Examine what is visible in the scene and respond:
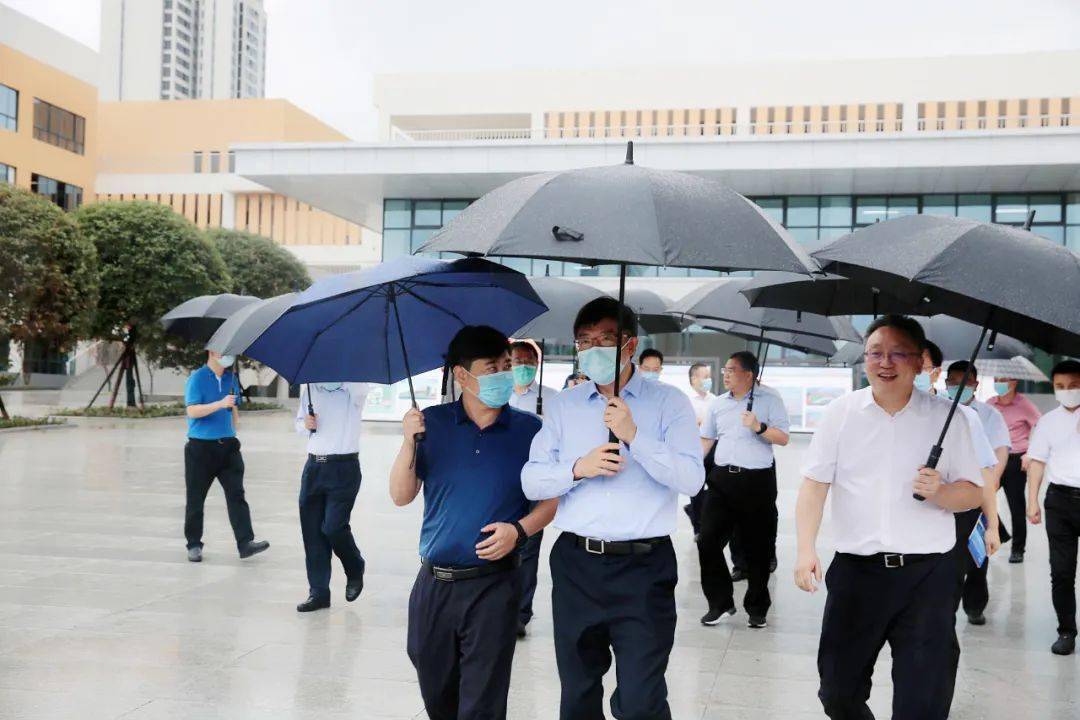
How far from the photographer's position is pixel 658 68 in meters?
52.1

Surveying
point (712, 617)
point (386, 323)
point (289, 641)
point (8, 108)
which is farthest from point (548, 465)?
point (8, 108)

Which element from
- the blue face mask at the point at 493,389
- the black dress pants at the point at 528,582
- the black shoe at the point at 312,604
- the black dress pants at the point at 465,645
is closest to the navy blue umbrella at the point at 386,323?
the blue face mask at the point at 493,389

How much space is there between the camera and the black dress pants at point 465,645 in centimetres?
355

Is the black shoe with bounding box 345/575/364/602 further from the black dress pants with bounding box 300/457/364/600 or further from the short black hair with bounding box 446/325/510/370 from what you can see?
the short black hair with bounding box 446/325/510/370

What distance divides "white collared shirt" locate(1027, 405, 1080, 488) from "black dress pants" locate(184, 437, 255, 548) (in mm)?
6072

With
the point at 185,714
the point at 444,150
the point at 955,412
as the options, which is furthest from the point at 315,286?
the point at 444,150

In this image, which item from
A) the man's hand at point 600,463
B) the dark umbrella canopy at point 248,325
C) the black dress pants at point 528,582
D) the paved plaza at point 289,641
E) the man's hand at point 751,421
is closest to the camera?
the man's hand at point 600,463

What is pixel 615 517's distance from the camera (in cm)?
367

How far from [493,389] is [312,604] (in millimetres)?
3928

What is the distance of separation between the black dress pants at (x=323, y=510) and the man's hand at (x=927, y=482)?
434 centimetres

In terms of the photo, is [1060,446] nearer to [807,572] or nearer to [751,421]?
[751,421]

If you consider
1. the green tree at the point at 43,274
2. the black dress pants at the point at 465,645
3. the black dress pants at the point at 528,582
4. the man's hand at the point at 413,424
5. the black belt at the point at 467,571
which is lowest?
the black dress pants at the point at 528,582

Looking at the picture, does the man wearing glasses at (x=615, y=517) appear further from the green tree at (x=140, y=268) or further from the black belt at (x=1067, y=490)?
the green tree at (x=140, y=268)

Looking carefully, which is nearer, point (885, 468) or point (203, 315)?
point (885, 468)
